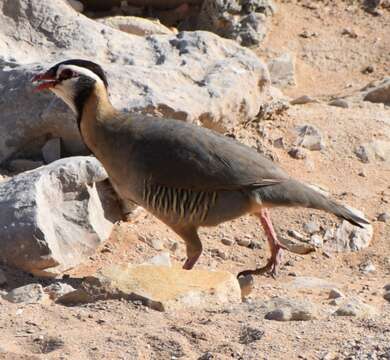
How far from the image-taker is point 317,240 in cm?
920

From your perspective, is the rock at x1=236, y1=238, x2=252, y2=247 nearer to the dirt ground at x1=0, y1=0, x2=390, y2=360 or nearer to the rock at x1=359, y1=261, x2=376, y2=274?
the dirt ground at x1=0, y1=0, x2=390, y2=360

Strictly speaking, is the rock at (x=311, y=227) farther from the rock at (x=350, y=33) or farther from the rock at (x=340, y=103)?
the rock at (x=350, y=33)

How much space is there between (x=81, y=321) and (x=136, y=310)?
0.34 m

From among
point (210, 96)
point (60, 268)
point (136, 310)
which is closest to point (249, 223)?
point (210, 96)

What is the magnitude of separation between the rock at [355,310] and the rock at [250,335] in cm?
68

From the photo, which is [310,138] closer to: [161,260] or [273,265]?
[273,265]

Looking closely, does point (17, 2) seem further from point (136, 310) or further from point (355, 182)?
point (136, 310)

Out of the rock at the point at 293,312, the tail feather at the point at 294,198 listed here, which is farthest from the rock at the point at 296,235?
the rock at the point at 293,312

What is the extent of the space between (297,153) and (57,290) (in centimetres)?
349

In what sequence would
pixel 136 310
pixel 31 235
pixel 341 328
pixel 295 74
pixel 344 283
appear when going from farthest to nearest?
1. pixel 295 74
2. pixel 344 283
3. pixel 31 235
4. pixel 136 310
5. pixel 341 328

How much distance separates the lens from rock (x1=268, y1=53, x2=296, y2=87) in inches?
479

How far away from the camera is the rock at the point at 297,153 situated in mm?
10227

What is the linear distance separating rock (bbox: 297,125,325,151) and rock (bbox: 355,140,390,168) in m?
0.35

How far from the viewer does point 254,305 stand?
22.6 ft
